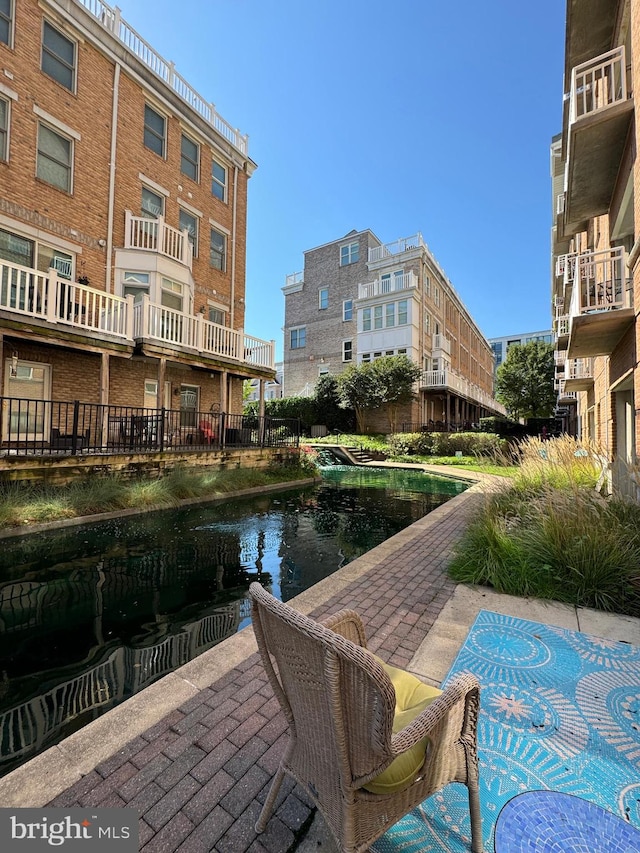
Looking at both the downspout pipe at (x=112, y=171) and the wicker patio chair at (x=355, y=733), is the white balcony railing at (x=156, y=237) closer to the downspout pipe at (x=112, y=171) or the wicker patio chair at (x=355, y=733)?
the downspout pipe at (x=112, y=171)

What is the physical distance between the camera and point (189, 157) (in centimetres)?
1394

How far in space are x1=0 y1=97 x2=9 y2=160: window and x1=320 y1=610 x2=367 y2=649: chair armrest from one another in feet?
43.0

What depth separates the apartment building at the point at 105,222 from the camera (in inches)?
368

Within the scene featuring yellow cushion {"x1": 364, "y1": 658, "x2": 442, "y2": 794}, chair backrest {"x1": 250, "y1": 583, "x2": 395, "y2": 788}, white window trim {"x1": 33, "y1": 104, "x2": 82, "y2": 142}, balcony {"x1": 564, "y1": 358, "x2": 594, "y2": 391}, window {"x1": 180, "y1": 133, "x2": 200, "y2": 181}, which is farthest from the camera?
window {"x1": 180, "y1": 133, "x2": 200, "y2": 181}

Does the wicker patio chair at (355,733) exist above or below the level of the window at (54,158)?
below

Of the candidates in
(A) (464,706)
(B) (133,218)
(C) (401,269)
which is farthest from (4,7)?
(C) (401,269)

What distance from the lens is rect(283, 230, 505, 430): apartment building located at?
24.3m

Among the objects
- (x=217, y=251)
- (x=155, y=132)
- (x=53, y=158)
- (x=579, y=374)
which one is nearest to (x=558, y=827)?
(x=579, y=374)

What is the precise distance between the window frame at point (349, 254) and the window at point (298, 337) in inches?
219

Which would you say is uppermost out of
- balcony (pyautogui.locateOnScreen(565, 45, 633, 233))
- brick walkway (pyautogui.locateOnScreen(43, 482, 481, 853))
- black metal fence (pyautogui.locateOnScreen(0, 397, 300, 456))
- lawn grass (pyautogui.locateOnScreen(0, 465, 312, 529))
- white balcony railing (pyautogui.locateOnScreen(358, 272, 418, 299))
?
white balcony railing (pyautogui.locateOnScreen(358, 272, 418, 299))

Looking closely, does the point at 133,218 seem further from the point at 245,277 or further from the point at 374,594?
the point at 374,594

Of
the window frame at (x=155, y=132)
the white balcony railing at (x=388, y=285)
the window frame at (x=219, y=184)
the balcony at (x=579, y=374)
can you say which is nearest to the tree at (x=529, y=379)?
the white balcony railing at (x=388, y=285)

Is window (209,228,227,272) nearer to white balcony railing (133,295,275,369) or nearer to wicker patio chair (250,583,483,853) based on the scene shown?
white balcony railing (133,295,275,369)

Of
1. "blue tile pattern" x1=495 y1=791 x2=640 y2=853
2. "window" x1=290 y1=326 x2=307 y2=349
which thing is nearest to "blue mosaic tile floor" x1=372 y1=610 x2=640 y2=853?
"blue tile pattern" x1=495 y1=791 x2=640 y2=853
